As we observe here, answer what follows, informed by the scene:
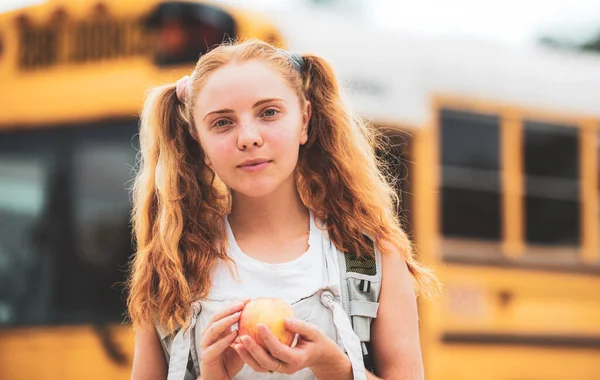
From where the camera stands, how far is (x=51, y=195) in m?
4.48

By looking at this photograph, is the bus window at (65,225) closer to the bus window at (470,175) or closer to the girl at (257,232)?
the bus window at (470,175)

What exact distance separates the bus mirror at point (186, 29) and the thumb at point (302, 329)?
9.08 ft

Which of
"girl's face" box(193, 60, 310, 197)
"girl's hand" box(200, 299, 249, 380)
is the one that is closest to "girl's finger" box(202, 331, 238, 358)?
"girl's hand" box(200, 299, 249, 380)

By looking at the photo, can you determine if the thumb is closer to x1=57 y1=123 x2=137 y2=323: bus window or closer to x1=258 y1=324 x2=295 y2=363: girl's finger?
x1=258 y1=324 x2=295 y2=363: girl's finger

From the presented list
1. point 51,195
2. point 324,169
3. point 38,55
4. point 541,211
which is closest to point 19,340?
point 51,195

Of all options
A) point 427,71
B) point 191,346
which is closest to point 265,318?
point 191,346

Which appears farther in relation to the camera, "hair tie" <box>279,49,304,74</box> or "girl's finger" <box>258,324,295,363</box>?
"hair tie" <box>279,49,304,74</box>

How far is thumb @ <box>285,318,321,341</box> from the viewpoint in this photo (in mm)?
1393

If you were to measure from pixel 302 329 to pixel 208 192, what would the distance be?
0.37m

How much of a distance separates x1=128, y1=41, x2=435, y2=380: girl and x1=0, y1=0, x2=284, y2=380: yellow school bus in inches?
100

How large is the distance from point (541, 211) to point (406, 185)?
2.76 ft

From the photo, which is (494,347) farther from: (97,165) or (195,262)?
(195,262)

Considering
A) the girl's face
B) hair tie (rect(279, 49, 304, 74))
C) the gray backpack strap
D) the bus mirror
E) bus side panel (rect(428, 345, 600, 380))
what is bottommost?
bus side panel (rect(428, 345, 600, 380))

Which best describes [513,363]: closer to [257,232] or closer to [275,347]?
[257,232]
